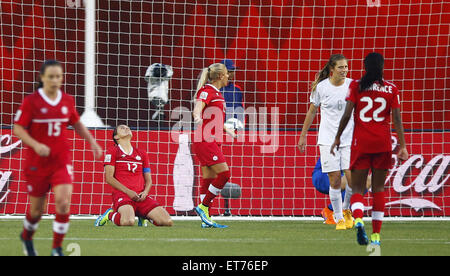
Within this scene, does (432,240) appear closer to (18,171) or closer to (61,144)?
(61,144)

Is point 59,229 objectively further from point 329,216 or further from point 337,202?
point 329,216

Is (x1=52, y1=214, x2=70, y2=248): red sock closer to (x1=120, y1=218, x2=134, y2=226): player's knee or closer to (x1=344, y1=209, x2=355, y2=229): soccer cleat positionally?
(x1=120, y1=218, x2=134, y2=226): player's knee

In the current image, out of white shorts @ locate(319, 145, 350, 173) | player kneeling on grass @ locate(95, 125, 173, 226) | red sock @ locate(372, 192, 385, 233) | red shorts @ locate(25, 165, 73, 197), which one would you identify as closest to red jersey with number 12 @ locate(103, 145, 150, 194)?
player kneeling on grass @ locate(95, 125, 173, 226)

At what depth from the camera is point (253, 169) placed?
12633mm

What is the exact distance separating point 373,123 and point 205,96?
122 inches

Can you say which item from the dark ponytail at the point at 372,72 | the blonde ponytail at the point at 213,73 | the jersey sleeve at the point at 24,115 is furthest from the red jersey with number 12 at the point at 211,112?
the jersey sleeve at the point at 24,115

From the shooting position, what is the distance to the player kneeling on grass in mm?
10164

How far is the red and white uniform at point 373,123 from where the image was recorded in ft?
24.6

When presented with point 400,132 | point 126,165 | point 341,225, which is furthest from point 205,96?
point 400,132

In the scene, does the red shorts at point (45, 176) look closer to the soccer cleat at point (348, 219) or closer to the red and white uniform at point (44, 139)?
the red and white uniform at point (44, 139)

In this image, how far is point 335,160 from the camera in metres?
9.98

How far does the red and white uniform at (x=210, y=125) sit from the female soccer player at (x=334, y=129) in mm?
1022

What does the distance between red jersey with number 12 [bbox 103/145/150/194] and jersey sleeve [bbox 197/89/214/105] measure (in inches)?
41.4
